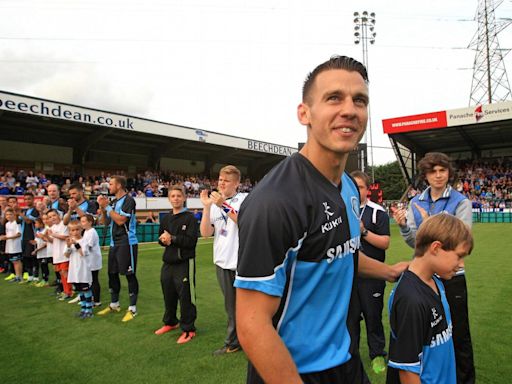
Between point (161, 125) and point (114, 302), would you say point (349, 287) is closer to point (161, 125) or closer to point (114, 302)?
point (114, 302)

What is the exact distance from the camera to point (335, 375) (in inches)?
57.3

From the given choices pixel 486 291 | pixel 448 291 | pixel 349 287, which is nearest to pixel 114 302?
pixel 448 291

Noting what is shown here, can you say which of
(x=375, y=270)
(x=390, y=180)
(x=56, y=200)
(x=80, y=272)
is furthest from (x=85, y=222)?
(x=390, y=180)

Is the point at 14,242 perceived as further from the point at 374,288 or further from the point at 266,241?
the point at 266,241

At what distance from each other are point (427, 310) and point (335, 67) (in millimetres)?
1456

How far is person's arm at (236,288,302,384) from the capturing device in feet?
3.87

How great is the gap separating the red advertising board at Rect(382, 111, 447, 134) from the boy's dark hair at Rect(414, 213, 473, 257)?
3153 centimetres

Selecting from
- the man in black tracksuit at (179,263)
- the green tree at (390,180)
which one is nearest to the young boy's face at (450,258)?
the man in black tracksuit at (179,263)

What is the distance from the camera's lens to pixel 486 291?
7145 mm

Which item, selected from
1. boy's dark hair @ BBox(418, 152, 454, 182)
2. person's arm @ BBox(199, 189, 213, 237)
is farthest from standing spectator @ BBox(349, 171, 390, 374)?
person's arm @ BBox(199, 189, 213, 237)

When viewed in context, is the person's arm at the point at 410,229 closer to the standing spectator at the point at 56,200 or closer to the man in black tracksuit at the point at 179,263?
the man in black tracksuit at the point at 179,263

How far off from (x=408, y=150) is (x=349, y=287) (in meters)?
38.2

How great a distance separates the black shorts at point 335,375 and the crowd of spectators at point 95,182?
12840 millimetres

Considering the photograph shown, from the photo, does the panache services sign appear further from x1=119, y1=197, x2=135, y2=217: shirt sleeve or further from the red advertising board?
x1=119, y1=197, x2=135, y2=217: shirt sleeve
